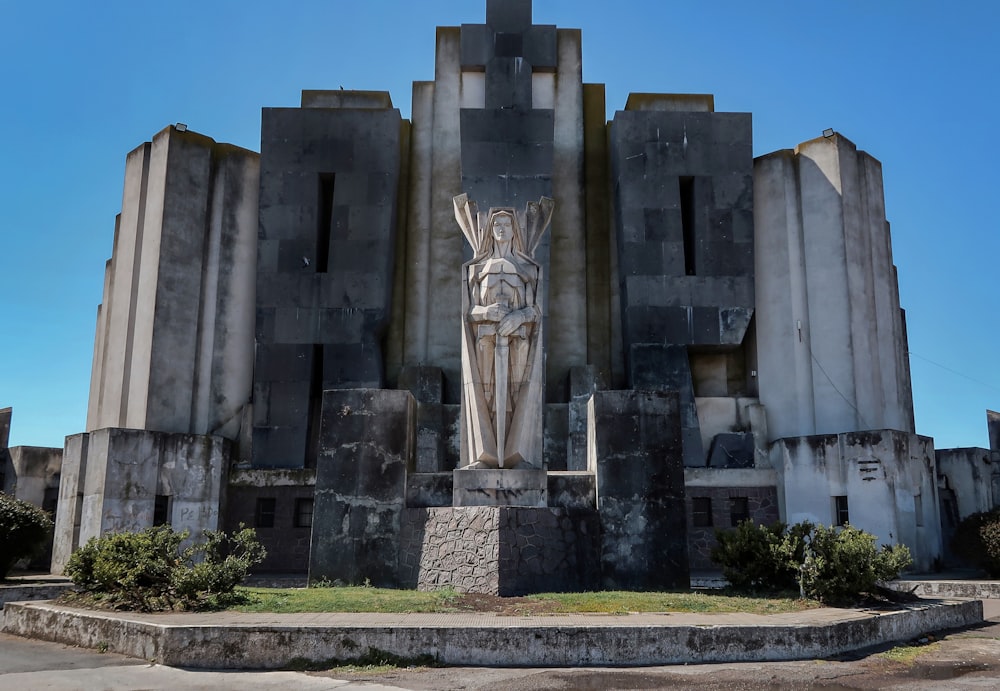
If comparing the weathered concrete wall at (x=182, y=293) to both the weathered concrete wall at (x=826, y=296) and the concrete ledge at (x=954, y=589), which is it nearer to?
the weathered concrete wall at (x=826, y=296)

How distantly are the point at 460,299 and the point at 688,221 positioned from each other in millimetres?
6331

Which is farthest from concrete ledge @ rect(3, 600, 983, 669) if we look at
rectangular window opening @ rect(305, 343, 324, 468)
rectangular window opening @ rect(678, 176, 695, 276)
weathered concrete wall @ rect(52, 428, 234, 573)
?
rectangular window opening @ rect(678, 176, 695, 276)

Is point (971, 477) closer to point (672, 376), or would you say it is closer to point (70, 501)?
point (672, 376)

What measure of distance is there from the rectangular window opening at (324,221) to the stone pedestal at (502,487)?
1167cm

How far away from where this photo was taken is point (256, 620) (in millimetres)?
8922

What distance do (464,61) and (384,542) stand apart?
607 inches

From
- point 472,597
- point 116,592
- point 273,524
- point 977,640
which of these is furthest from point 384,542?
point 273,524

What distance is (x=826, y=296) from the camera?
74.6 ft

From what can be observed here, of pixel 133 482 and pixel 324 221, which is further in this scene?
pixel 324 221

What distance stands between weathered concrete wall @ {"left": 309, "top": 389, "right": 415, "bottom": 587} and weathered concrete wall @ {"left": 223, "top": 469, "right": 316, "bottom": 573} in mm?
7731

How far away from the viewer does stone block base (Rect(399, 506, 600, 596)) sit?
11625mm

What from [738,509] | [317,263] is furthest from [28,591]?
[738,509]

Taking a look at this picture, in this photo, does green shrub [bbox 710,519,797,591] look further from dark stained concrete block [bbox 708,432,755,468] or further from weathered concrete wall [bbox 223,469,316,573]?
weathered concrete wall [bbox 223,469,316,573]

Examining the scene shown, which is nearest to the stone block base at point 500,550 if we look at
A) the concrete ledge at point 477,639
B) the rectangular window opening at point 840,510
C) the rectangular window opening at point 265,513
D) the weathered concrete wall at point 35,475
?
the concrete ledge at point 477,639
